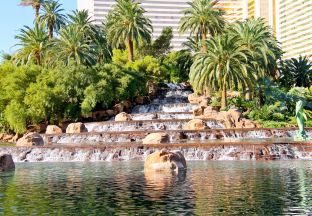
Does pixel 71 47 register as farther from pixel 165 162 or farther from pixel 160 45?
pixel 165 162

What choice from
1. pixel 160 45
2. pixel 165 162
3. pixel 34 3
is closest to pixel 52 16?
pixel 34 3

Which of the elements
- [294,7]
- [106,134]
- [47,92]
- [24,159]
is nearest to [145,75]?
[47,92]

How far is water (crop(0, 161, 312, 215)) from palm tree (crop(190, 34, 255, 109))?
96.2 feet

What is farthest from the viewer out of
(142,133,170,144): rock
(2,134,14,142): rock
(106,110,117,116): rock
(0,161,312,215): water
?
(106,110,117,116): rock

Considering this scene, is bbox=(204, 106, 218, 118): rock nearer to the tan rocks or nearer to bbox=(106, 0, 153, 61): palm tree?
the tan rocks

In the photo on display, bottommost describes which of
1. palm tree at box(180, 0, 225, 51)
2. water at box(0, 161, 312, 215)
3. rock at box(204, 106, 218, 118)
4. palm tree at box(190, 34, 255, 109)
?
water at box(0, 161, 312, 215)

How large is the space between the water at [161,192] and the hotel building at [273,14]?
103m

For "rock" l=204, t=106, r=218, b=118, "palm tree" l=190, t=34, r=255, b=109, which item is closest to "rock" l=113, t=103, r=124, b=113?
"palm tree" l=190, t=34, r=255, b=109

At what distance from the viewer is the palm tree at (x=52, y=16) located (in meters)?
76.2

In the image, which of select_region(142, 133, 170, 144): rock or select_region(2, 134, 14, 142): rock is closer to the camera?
select_region(142, 133, 170, 144): rock

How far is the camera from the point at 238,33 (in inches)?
2318

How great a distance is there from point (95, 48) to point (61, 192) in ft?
175

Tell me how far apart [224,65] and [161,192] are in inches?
1488

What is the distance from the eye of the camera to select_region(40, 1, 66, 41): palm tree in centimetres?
7619
